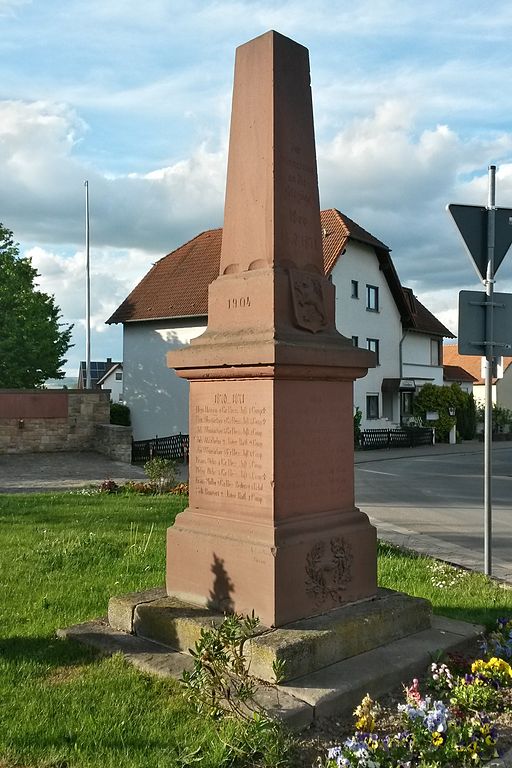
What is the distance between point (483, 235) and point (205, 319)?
73.0 feet

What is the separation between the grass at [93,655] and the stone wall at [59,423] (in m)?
11.5

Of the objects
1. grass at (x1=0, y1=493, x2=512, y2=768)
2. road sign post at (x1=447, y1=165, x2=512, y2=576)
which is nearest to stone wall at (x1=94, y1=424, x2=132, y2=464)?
grass at (x1=0, y1=493, x2=512, y2=768)

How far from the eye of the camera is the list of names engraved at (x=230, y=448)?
14.1 feet

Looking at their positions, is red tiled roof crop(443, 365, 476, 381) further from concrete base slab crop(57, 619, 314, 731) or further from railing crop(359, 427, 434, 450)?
concrete base slab crop(57, 619, 314, 731)

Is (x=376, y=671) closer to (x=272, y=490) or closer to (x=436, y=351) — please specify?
(x=272, y=490)

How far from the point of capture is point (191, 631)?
4.18 m

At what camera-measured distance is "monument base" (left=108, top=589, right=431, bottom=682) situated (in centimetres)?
377

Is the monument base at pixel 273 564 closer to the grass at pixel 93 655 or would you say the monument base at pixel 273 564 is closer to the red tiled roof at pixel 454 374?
the grass at pixel 93 655

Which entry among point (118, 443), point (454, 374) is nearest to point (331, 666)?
point (118, 443)

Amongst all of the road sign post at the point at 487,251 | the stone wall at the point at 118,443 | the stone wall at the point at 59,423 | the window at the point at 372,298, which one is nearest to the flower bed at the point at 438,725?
the road sign post at the point at 487,251

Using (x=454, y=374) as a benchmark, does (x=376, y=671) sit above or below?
below

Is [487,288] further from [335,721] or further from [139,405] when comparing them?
→ [139,405]

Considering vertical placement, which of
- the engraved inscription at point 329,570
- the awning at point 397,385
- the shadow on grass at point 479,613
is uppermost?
the awning at point 397,385

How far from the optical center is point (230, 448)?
451 cm
